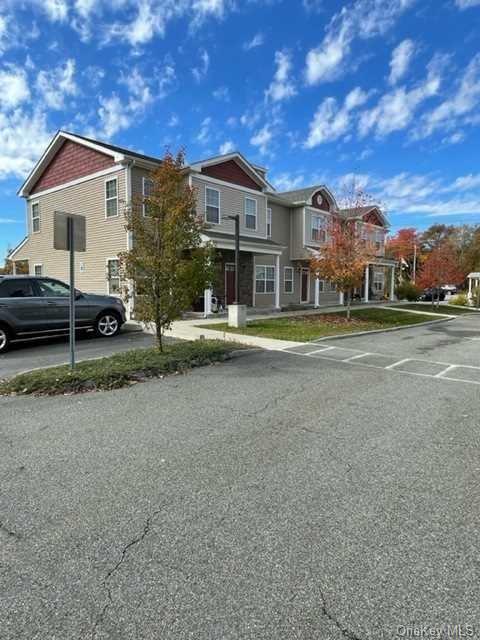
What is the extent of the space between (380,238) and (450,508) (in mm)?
33822

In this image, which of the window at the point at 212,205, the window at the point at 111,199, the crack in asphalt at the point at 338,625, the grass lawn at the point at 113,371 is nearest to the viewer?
the crack in asphalt at the point at 338,625

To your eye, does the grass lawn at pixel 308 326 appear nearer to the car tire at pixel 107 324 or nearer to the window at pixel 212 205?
the car tire at pixel 107 324

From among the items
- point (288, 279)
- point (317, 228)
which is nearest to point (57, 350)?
point (288, 279)

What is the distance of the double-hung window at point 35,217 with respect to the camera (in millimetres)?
21458

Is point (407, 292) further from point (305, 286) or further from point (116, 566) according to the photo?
point (116, 566)

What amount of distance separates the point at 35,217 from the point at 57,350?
1500 centimetres

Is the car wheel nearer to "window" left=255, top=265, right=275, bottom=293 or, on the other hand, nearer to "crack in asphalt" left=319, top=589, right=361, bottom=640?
"crack in asphalt" left=319, top=589, right=361, bottom=640

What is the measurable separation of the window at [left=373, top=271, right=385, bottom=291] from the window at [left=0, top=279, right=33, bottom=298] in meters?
29.4

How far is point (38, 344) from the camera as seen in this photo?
10672 mm

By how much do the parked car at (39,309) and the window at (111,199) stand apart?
23.1 ft

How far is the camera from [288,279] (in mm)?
25000

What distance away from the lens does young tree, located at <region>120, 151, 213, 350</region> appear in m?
8.16

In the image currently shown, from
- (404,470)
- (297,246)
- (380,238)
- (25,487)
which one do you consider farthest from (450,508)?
(380,238)

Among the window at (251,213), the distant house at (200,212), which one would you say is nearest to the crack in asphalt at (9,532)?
the distant house at (200,212)
